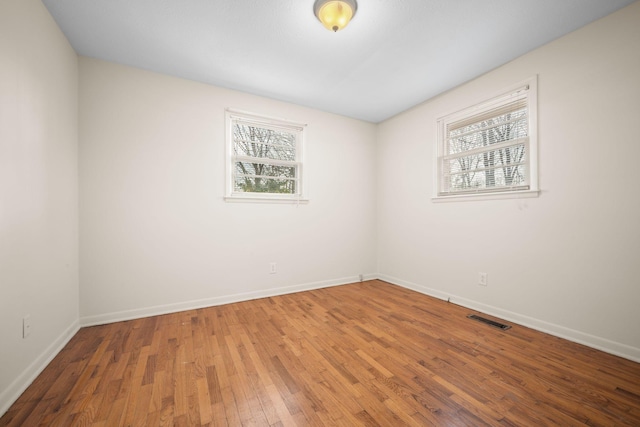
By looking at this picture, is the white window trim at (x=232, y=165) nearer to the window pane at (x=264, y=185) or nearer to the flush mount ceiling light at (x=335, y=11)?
the window pane at (x=264, y=185)

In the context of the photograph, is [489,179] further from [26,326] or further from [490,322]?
[26,326]

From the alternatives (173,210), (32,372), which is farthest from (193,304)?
(32,372)

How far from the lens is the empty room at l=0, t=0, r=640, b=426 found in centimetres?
145

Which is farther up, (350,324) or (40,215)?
(40,215)

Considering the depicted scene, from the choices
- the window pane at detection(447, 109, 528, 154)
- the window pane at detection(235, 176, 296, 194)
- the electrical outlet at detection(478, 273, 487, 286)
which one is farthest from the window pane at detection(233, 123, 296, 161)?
the electrical outlet at detection(478, 273, 487, 286)

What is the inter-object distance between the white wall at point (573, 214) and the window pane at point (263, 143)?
2.16 meters

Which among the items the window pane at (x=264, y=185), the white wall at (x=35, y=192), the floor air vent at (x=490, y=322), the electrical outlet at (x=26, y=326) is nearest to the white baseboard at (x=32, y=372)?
the white wall at (x=35, y=192)

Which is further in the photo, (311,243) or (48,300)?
(311,243)

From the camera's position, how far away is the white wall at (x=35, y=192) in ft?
4.61

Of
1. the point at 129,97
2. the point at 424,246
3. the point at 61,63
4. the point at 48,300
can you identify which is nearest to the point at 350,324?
the point at 424,246

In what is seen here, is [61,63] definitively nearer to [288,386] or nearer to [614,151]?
[288,386]

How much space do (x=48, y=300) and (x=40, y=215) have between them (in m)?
0.64

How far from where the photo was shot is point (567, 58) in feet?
6.95

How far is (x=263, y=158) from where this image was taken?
10.6ft
